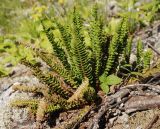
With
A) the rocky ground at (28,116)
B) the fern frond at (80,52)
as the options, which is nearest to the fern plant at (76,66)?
the fern frond at (80,52)

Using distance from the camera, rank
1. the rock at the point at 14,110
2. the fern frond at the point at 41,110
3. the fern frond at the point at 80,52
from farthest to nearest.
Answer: the rock at the point at 14,110 < the fern frond at the point at 80,52 < the fern frond at the point at 41,110

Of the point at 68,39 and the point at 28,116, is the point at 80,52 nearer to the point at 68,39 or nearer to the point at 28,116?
the point at 68,39

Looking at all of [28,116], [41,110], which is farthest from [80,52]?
[28,116]

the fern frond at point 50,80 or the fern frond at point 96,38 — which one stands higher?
the fern frond at point 96,38

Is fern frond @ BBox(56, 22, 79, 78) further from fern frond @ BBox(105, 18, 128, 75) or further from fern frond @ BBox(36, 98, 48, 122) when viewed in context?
fern frond @ BBox(36, 98, 48, 122)

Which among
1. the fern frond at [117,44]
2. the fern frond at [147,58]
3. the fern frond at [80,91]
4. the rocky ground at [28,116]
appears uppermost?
the fern frond at [117,44]

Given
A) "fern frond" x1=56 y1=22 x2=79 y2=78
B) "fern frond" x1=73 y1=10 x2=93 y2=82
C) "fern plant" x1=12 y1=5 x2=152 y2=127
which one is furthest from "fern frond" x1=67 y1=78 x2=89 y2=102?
"fern frond" x1=56 y1=22 x2=79 y2=78

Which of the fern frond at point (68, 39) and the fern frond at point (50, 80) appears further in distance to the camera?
the fern frond at point (68, 39)

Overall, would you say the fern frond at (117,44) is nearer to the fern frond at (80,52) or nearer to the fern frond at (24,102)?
the fern frond at (80,52)
